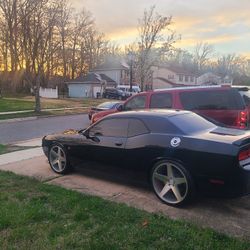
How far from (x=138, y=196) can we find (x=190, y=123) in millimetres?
1460

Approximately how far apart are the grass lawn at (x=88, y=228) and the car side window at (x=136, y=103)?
4.81m

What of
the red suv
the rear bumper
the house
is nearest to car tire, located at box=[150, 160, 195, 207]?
the rear bumper

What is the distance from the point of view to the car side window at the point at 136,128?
5.65m

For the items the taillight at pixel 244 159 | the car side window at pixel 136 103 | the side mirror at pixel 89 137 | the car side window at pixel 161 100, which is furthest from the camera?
the car side window at pixel 136 103

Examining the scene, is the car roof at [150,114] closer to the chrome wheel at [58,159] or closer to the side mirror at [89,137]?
the side mirror at [89,137]

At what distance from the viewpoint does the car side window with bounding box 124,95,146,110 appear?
981 cm

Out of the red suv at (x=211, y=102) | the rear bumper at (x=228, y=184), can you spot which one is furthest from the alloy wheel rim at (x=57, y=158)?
the red suv at (x=211, y=102)

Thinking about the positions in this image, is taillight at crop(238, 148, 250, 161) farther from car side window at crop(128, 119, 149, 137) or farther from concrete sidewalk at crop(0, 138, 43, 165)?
concrete sidewalk at crop(0, 138, 43, 165)

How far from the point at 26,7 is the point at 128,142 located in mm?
24355

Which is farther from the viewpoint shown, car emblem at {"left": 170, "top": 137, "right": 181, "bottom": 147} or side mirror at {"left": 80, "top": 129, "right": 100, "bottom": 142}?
side mirror at {"left": 80, "top": 129, "right": 100, "bottom": 142}

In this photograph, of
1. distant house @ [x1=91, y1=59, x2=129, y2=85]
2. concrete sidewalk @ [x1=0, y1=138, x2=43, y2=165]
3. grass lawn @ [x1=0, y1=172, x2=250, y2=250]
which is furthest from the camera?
distant house @ [x1=91, y1=59, x2=129, y2=85]

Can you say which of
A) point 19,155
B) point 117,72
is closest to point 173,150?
point 19,155

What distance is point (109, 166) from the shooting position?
604 centimetres

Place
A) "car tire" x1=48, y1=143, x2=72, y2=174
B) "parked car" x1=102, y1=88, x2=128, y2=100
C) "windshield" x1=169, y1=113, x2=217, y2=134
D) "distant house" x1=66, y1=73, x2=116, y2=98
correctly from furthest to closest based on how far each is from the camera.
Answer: "distant house" x1=66, y1=73, x2=116, y2=98, "parked car" x1=102, y1=88, x2=128, y2=100, "car tire" x1=48, y1=143, x2=72, y2=174, "windshield" x1=169, y1=113, x2=217, y2=134
